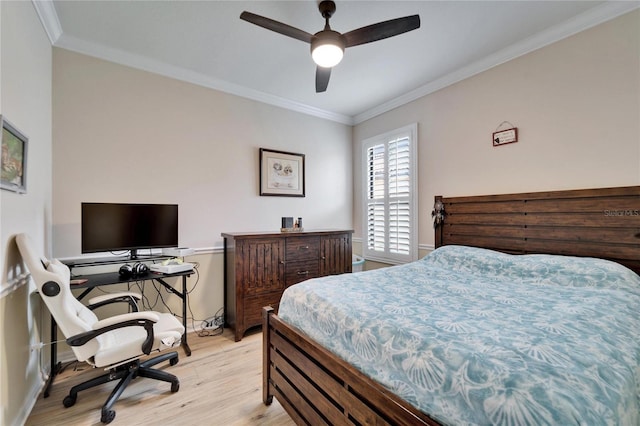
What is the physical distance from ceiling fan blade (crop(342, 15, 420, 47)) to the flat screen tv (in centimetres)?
221

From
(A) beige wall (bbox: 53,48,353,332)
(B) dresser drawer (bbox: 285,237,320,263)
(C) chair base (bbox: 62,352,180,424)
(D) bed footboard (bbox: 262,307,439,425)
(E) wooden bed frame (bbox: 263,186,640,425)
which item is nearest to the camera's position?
(D) bed footboard (bbox: 262,307,439,425)

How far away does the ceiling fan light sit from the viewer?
78.1 inches

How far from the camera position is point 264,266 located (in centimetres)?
297

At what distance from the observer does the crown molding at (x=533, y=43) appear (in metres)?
2.11

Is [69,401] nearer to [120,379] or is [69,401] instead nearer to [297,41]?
[120,379]

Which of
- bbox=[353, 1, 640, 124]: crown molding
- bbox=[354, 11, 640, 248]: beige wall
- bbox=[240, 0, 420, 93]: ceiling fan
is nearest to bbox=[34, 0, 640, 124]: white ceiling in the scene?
bbox=[353, 1, 640, 124]: crown molding

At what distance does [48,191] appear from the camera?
233 cm

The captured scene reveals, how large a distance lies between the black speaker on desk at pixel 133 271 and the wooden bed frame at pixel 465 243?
1.29 metres

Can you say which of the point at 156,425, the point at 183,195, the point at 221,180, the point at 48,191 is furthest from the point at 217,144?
the point at 156,425

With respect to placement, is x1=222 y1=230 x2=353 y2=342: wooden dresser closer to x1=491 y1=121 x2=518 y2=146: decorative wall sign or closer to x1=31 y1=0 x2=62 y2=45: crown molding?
x1=491 y1=121 x2=518 y2=146: decorative wall sign

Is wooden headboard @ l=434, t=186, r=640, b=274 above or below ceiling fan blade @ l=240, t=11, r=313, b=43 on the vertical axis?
below

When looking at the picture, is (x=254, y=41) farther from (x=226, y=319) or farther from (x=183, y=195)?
(x=226, y=319)

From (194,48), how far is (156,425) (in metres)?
3.02

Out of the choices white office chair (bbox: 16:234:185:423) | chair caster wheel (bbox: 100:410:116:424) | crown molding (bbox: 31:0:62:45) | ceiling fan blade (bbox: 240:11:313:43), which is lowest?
chair caster wheel (bbox: 100:410:116:424)
